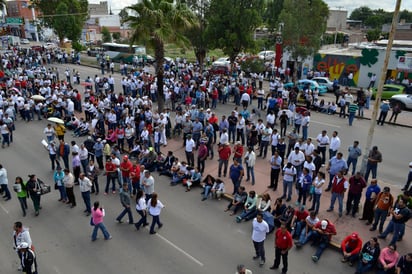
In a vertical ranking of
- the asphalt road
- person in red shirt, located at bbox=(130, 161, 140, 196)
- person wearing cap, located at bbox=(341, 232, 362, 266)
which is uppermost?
person in red shirt, located at bbox=(130, 161, 140, 196)

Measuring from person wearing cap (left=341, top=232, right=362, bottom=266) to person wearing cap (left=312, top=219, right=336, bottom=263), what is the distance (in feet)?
1.60

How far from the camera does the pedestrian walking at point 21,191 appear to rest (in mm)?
10844

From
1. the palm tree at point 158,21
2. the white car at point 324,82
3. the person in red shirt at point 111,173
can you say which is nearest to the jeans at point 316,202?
the person in red shirt at point 111,173

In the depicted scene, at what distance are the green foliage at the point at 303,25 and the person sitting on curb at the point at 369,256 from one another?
900 inches

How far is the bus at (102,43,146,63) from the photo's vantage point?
140 feet

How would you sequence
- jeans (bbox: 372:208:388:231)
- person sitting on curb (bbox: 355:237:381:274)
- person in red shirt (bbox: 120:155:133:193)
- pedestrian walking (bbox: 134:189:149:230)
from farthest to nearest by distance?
person in red shirt (bbox: 120:155:133:193) → pedestrian walking (bbox: 134:189:149:230) → jeans (bbox: 372:208:388:231) → person sitting on curb (bbox: 355:237:381:274)

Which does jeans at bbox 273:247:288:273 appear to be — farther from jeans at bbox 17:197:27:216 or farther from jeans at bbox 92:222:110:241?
jeans at bbox 17:197:27:216

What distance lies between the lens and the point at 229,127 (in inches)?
647

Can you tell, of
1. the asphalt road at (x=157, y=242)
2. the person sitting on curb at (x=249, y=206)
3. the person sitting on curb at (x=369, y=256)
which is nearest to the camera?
the person sitting on curb at (x=369, y=256)

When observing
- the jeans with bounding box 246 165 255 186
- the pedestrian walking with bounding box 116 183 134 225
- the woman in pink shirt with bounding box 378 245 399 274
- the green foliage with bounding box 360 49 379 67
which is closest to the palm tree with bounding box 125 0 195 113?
the jeans with bounding box 246 165 255 186

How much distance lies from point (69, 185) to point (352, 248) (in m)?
8.71

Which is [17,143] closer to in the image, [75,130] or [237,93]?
[75,130]

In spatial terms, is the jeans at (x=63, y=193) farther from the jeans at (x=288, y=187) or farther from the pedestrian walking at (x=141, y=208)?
the jeans at (x=288, y=187)

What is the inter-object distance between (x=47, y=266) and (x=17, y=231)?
1307 millimetres
